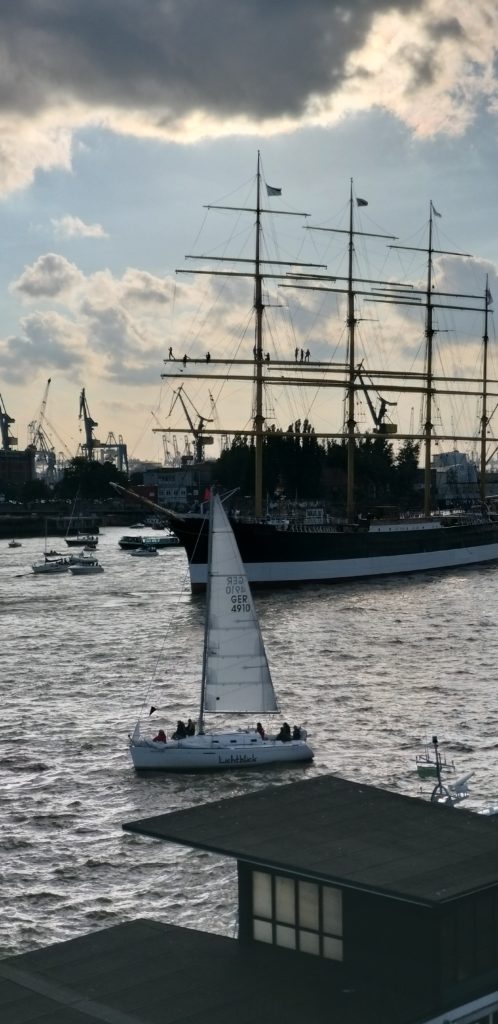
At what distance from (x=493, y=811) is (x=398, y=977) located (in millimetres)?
8936

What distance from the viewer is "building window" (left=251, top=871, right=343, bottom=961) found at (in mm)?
19375

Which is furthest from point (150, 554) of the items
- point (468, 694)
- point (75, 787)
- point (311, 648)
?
point (75, 787)

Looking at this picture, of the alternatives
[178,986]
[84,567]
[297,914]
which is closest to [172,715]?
[297,914]

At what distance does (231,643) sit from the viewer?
45594 mm

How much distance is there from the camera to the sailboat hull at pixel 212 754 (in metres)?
42.7

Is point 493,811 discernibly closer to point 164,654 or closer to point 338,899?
point 338,899

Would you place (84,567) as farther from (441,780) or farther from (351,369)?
(441,780)

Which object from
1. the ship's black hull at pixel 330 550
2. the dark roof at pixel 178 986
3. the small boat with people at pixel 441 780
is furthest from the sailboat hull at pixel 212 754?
the ship's black hull at pixel 330 550

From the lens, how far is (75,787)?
41.3m

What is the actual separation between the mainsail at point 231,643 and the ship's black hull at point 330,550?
50.6 m

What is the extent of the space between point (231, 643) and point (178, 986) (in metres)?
26.7

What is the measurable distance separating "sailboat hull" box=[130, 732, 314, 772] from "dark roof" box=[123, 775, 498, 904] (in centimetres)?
1832

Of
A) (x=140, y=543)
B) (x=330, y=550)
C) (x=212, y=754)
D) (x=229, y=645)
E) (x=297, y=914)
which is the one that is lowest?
(x=212, y=754)

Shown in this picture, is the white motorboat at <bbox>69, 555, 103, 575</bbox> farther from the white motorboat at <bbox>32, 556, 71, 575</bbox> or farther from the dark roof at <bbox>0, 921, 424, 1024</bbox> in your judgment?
the dark roof at <bbox>0, 921, 424, 1024</bbox>
